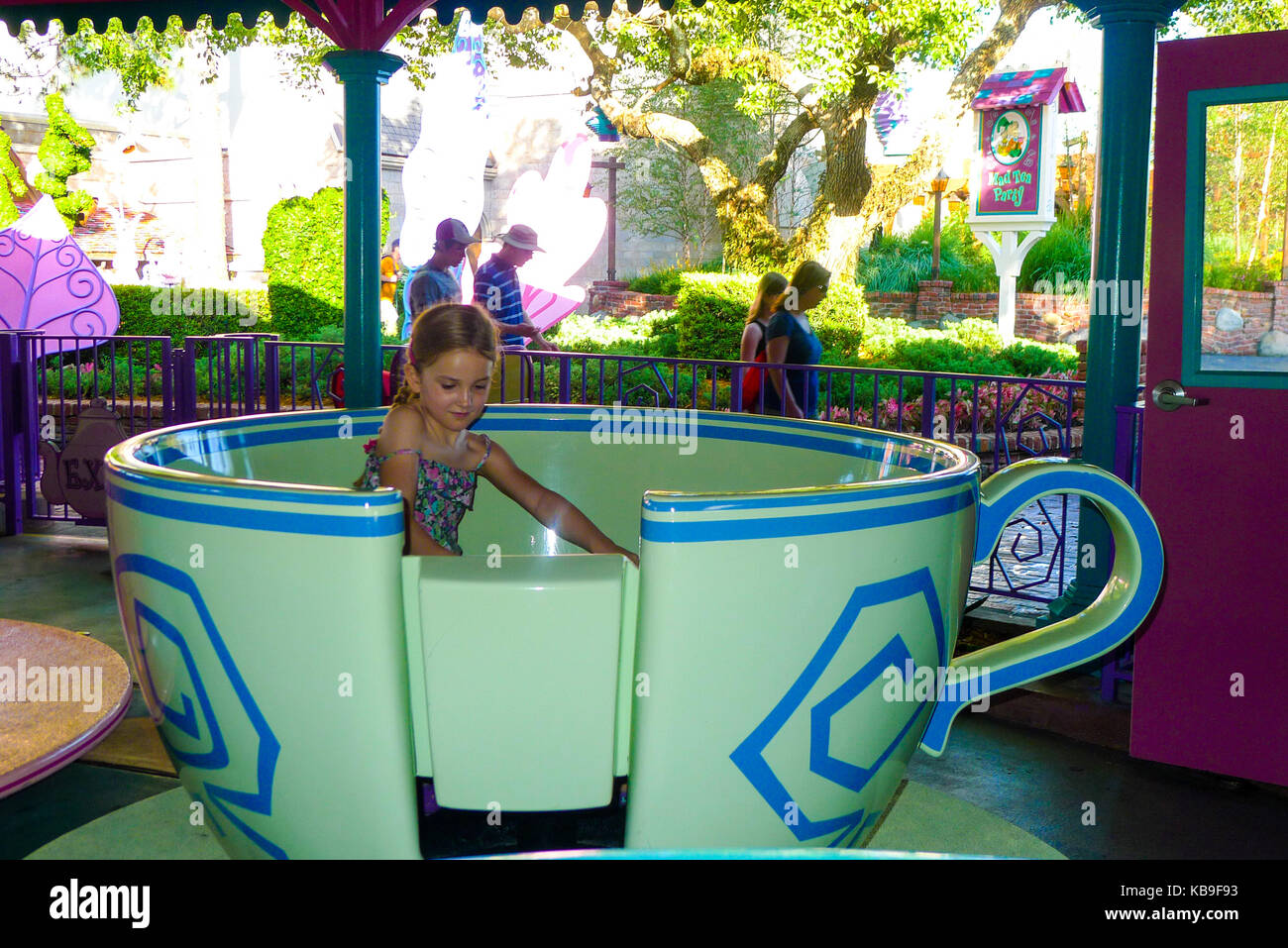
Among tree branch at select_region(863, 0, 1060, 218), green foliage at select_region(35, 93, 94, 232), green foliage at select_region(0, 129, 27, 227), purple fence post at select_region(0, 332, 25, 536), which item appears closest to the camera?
purple fence post at select_region(0, 332, 25, 536)

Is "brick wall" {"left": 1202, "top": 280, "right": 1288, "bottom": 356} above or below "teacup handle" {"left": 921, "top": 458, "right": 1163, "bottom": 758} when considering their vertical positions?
above

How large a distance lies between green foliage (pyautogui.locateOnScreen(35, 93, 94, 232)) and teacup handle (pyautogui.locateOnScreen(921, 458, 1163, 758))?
2189cm

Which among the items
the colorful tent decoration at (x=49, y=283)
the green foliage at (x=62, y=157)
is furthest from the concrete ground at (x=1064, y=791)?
the green foliage at (x=62, y=157)

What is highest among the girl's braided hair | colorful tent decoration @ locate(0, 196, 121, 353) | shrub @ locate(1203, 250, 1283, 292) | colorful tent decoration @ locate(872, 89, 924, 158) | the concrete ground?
colorful tent decoration @ locate(872, 89, 924, 158)

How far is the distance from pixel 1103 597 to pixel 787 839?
52cm

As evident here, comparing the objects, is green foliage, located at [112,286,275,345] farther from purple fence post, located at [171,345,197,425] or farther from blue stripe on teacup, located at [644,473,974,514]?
blue stripe on teacup, located at [644,473,974,514]

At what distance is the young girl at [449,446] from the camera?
2193mm

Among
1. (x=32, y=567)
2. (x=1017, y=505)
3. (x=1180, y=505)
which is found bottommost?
(x=32, y=567)

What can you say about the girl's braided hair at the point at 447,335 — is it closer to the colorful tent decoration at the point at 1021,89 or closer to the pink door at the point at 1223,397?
the pink door at the point at 1223,397

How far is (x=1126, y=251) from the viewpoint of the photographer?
3.89 m

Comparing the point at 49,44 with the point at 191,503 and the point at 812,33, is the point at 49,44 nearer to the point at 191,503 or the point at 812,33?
the point at 812,33

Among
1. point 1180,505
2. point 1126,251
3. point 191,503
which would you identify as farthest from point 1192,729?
point 191,503

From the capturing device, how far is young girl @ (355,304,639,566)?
219 cm

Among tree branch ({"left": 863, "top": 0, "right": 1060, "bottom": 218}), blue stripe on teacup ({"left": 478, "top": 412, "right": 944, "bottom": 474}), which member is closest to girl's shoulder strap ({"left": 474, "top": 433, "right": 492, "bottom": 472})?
blue stripe on teacup ({"left": 478, "top": 412, "right": 944, "bottom": 474})
